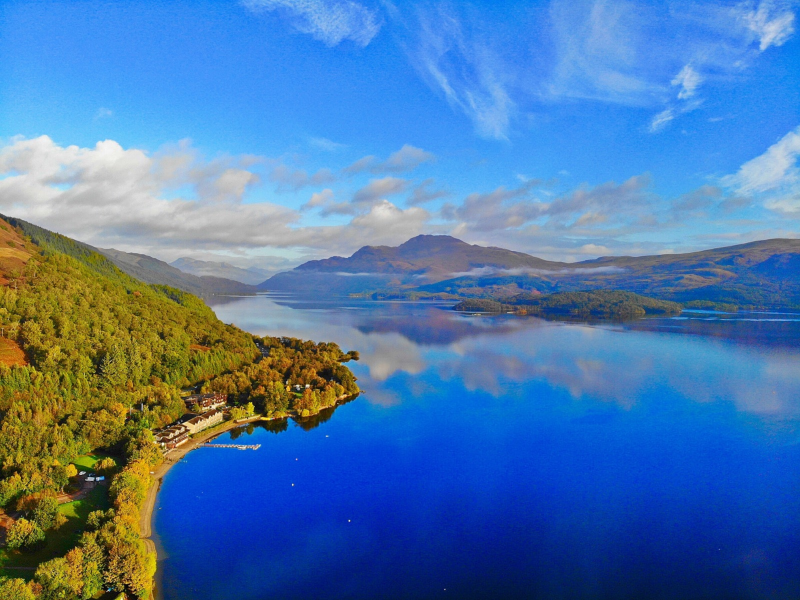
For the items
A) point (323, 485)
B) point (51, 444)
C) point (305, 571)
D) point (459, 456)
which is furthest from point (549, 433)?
point (51, 444)

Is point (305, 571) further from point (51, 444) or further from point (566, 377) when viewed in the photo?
point (566, 377)

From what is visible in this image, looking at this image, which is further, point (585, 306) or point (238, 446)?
point (585, 306)

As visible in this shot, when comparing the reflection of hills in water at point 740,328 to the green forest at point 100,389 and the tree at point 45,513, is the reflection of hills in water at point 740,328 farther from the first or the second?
the tree at point 45,513

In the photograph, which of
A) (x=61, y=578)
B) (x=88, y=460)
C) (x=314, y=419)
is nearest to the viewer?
(x=61, y=578)

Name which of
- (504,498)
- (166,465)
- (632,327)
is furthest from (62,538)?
(632,327)

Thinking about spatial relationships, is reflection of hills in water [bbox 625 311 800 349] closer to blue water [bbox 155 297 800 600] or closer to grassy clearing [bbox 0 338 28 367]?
blue water [bbox 155 297 800 600]

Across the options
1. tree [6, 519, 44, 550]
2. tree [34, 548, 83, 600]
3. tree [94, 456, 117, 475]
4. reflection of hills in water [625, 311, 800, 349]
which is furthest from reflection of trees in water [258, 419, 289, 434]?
reflection of hills in water [625, 311, 800, 349]

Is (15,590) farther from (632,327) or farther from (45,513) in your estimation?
(632,327)

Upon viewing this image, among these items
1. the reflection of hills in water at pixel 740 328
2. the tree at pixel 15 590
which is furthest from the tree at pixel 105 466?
the reflection of hills in water at pixel 740 328
